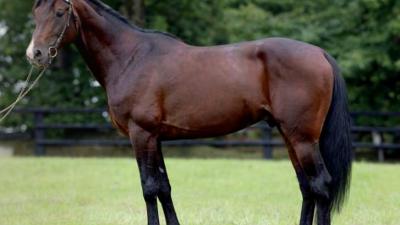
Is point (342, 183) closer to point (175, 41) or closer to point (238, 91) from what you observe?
point (238, 91)

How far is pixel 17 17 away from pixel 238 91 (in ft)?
49.0

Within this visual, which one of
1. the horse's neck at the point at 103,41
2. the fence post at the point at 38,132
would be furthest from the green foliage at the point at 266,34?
the horse's neck at the point at 103,41

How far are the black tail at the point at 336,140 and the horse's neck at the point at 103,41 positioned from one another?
174 cm

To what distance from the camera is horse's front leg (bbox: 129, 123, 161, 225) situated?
5.36 m

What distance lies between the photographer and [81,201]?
8547 mm

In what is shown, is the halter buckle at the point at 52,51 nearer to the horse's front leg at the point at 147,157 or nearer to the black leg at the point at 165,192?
the horse's front leg at the point at 147,157

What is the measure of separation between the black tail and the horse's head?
2.27 metres

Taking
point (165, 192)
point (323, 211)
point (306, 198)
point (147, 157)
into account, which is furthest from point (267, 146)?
point (147, 157)

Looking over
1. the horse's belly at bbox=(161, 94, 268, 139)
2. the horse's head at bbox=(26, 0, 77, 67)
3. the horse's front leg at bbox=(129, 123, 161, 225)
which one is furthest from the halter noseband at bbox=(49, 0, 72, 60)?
the horse's belly at bbox=(161, 94, 268, 139)

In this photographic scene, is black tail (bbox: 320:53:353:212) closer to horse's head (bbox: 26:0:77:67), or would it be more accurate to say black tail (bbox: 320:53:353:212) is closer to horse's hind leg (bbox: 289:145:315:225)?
horse's hind leg (bbox: 289:145:315:225)

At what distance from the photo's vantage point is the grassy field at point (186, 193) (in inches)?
273

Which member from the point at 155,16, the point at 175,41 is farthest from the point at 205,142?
the point at 175,41

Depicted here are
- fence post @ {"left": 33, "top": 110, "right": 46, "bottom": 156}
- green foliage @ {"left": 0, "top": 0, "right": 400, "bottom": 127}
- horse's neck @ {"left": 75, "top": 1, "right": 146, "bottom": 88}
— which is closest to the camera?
horse's neck @ {"left": 75, "top": 1, "right": 146, "bottom": 88}

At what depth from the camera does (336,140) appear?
5.39m
